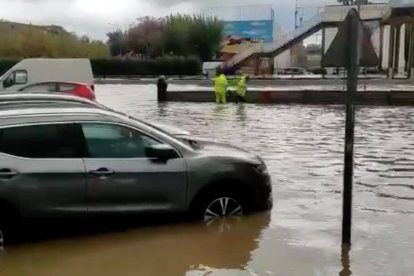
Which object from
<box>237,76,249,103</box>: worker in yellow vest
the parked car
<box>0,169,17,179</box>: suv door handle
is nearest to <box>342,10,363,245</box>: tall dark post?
the parked car

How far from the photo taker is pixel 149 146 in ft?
24.2

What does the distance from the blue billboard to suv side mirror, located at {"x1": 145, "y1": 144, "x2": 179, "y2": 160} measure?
312 ft

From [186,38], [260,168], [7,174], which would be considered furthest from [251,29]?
[7,174]

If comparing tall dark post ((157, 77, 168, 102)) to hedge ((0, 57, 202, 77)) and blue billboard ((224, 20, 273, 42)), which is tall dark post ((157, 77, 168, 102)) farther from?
blue billboard ((224, 20, 273, 42))

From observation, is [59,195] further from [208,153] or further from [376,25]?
[376,25]

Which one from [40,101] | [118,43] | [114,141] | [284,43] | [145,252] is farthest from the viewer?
[118,43]

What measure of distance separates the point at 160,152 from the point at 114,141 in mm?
505

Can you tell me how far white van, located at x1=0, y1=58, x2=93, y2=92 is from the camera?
26.5m

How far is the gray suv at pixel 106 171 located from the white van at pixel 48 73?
1941 centimetres

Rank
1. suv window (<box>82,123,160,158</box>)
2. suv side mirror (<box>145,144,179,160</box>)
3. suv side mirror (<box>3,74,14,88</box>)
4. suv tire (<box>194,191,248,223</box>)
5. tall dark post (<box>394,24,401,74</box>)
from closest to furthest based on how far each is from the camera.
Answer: suv window (<box>82,123,160,158</box>) < suv side mirror (<box>145,144,179,160</box>) < suv tire (<box>194,191,248,223</box>) < suv side mirror (<box>3,74,14,88</box>) < tall dark post (<box>394,24,401,74</box>)

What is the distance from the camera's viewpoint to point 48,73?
2681cm

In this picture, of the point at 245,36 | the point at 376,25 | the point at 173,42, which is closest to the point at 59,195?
the point at 376,25

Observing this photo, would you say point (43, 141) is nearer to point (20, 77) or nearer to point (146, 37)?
point (20, 77)

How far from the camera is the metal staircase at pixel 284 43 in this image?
68625 millimetres
